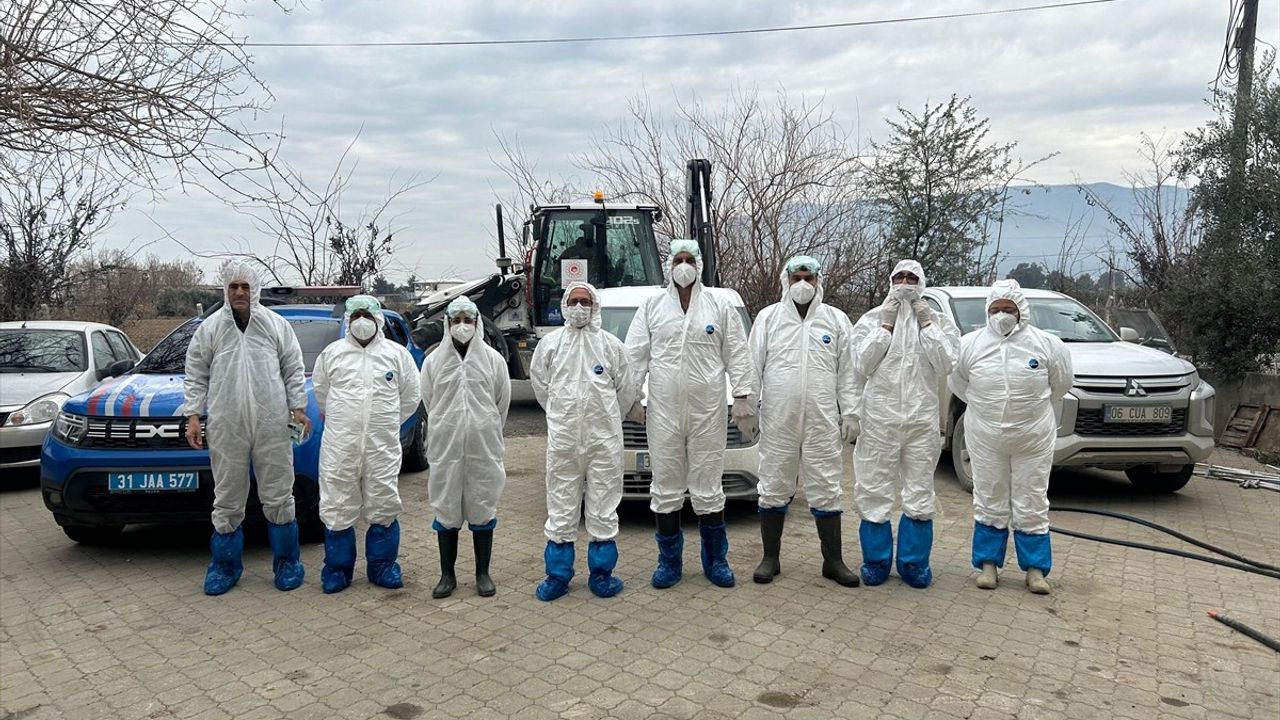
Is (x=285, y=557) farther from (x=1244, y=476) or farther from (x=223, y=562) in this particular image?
(x=1244, y=476)

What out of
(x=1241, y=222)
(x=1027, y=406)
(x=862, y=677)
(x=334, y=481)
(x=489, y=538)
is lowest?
(x=862, y=677)

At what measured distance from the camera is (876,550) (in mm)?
5176

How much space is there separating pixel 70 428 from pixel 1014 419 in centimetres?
580

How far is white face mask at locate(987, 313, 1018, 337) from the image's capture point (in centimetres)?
517

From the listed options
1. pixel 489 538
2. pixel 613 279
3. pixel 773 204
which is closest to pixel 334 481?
pixel 489 538

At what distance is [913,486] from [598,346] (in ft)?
6.51

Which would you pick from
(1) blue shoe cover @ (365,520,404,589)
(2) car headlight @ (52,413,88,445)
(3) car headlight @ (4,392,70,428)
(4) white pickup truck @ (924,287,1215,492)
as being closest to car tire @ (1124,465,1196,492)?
(4) white pickup truck @ (924,287,1215,492)

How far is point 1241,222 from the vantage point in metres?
10.1

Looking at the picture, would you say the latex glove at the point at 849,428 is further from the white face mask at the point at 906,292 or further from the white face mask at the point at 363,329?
the white face mask at the point at 363,329

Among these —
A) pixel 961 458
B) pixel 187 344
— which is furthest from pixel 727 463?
pixel 187 344

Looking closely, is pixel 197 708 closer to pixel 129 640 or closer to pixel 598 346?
pixel 129 640

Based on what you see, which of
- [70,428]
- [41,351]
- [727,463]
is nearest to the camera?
[70,428]

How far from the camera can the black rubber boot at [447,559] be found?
505cm

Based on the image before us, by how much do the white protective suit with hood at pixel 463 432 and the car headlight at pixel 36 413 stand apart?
501 cm
